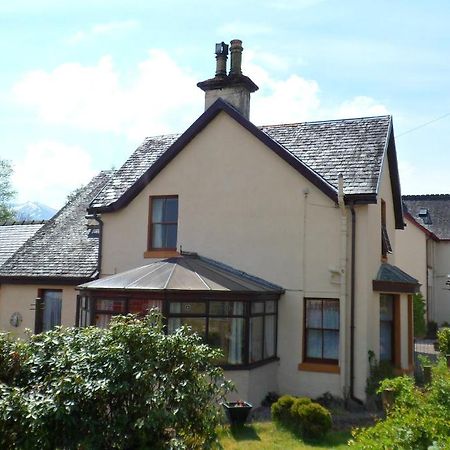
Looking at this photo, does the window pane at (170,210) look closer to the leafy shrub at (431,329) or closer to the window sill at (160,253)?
the window sill at (160,253)

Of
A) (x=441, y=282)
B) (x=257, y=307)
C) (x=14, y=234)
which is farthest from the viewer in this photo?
(x=441, y=282)

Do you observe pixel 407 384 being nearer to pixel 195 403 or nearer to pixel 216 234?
pixel 195 403

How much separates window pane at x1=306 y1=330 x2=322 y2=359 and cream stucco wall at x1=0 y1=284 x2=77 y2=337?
25.2ft

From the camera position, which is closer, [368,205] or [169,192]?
[368,205]

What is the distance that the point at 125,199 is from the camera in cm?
1712

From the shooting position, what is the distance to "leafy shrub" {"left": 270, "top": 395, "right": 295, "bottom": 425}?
37.9ft

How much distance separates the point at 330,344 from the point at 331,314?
75 cm

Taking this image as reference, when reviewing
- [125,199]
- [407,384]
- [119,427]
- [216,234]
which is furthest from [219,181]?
[119,427]

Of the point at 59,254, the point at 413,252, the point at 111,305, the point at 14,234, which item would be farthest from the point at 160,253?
the point at 413,252

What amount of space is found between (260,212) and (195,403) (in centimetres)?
898

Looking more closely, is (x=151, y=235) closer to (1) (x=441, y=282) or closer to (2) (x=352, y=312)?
(2) (x=352, y=312)

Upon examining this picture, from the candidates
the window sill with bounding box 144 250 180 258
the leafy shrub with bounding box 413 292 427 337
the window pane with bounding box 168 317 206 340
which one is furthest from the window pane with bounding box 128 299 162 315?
the leafy shrub with bounding box 413 292 427 337

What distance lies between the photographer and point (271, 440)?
1082cm

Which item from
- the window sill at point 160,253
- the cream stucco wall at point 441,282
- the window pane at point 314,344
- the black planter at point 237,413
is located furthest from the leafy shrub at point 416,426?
the cream stucco wall at point 441,282
